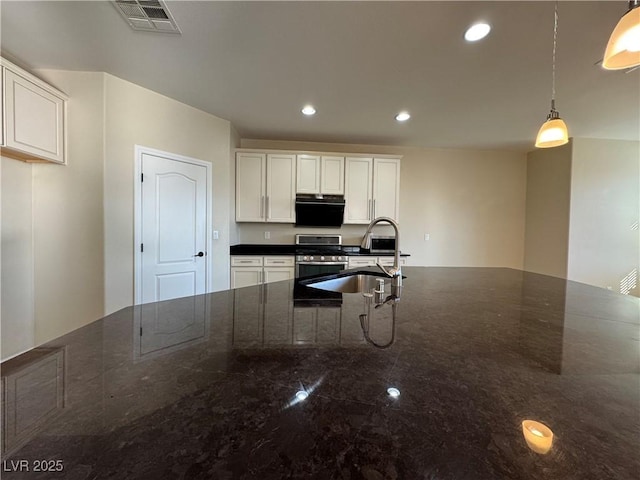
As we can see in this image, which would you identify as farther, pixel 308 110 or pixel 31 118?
pixel 308 110

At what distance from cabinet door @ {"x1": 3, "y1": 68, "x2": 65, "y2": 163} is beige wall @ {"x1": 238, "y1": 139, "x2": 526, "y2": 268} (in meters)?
3.85

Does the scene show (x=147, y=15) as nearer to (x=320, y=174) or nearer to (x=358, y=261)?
(x=320, y=174)

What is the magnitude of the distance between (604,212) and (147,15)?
5890 millimetres

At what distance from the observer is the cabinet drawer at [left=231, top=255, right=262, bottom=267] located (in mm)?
3760

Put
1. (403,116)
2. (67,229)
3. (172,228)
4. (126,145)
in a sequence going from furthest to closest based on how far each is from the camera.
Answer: (403,116) → (172,228) → (126,145) → (67,229)

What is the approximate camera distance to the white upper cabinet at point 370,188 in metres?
4.27

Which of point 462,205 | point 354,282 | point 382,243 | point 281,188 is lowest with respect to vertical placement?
point 354,282

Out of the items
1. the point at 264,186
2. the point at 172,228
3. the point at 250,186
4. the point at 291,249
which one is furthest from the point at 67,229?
the point at 291,249

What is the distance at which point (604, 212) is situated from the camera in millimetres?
4141

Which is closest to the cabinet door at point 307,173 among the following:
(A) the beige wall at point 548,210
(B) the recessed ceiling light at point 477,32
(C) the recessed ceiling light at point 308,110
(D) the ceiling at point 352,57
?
(D) the ceiling at point 352,57

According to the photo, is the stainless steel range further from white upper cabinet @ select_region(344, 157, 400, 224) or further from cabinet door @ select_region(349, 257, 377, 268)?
white upper cabinet @ select_region(344, 157, 400, 224)

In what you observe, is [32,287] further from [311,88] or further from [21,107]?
[311,88]

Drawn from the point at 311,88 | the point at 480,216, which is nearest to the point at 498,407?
the point at 311,88

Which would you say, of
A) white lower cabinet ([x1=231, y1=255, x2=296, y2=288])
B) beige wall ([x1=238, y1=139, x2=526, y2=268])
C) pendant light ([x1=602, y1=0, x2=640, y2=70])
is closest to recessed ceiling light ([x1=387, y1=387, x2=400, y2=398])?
pendant light ([x1=602, y1=0, x2=640, y2=70])
